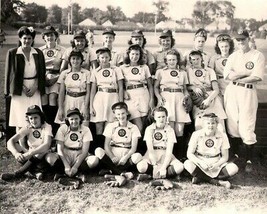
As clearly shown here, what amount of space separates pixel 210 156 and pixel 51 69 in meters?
2.30

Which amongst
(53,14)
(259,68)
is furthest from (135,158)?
(53,14)

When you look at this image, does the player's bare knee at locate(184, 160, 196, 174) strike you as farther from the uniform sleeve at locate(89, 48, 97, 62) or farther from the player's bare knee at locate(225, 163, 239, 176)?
the uniform sleeve at locate(89, 48, 97, 62)

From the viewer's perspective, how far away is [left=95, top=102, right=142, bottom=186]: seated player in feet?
13.3

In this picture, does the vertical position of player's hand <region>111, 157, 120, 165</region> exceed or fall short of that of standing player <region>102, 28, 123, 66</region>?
it falls short

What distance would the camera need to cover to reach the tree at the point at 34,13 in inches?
240

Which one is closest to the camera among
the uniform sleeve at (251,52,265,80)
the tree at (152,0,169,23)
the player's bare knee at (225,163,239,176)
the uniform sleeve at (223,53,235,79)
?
the player's bare knee at (225,163,239,176)

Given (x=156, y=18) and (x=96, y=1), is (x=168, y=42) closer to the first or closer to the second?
(x=96, y=1)

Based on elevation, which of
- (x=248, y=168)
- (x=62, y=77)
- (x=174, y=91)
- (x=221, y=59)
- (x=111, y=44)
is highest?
(x=111, y=44)

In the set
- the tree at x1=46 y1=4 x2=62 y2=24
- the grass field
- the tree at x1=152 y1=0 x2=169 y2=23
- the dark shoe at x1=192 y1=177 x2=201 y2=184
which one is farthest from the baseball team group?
the tree at x1=46 y1=4 x2=62 y2=24

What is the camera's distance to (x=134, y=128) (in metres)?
4.19

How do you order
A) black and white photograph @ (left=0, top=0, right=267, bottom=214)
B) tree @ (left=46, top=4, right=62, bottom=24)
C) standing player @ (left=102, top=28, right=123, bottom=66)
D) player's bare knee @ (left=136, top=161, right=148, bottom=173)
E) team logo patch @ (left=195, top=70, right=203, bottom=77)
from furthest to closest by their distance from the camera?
1. tree @ (left=46, top=4, right=62, bottom=24)
2. standing player @ (left=102, top=28, right=123, bottom=66)
3. team logo patch @ (left=195, top=70, right=203, bottom=77)
4. player's bare knee @ (left=136, top=161, right=148, bottom=173)
5. black and white photograph @ (left=0, top=0, right=267, bottom=214)

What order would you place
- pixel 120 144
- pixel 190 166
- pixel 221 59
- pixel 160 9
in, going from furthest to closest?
1. pixel 160 9
2. pixel 221 59
3. pixel 120 144
4. pixel 190 166

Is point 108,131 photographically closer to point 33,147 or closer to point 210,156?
point 33,147

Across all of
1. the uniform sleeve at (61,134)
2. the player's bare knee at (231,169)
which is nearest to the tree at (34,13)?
the uniform sleeve at (61,134)
